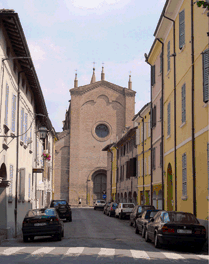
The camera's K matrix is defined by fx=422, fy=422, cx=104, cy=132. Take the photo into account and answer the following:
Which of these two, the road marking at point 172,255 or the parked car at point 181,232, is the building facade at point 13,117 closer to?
the parked car at point 181,232

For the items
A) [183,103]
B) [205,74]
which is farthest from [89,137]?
[205,74]

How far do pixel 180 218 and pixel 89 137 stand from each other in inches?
1985

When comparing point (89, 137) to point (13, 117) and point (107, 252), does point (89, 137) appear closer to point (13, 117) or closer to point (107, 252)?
point (13, 117)

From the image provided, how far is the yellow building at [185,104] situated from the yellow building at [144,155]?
8.60 meters

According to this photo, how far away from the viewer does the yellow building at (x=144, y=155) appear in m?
32.1

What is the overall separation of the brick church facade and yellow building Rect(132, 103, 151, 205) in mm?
24260

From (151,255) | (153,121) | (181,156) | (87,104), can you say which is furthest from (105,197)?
(151,255)

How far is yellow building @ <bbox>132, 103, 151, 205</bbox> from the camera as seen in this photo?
3214cm

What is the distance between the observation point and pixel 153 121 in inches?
1095

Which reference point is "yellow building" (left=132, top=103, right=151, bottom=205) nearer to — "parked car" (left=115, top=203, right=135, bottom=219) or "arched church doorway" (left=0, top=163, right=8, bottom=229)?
"parked car" (left=115, top=203, right=135, bottom=219)

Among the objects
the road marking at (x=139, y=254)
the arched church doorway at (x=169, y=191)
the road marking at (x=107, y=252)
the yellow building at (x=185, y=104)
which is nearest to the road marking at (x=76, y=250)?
the road marking at (x=107, y=252)

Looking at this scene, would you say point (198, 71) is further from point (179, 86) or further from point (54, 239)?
point (54, 239)

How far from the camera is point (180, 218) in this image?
13.3m

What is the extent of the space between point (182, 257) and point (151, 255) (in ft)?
2.76
